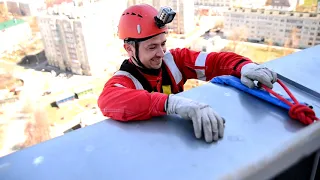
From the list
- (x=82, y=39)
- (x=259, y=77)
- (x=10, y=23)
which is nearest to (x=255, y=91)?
(x=259, y=77)

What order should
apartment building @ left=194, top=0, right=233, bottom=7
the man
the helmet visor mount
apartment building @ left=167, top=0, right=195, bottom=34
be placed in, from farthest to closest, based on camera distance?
apartment building @ left=194, top=0, right=233, bottom=7
apartment building @ left=167, top=0, right=195, bottom=34
the helmet visor mount
the man

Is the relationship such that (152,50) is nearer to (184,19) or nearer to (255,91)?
(255,91)

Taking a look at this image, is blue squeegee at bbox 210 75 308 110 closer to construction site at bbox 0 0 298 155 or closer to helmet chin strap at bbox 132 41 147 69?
helmet chin strap at bbox 132 41 147 69

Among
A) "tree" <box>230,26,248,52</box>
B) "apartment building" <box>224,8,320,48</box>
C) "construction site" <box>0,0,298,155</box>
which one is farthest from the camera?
"tree" <box>230,26,248,52</box>

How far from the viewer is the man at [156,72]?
0.54m

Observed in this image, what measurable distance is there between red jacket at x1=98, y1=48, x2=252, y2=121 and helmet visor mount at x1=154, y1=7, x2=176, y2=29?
0.15m

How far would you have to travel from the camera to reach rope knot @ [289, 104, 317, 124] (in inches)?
17.8

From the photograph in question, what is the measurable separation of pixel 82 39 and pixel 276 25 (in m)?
→ 4.30

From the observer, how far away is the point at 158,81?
947mm

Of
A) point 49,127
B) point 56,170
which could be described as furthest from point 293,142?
point 49,127

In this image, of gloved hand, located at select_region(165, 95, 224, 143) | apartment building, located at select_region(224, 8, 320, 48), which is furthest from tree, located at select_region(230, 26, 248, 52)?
gloved hand, located at select_region(165, 95, 224, 143)

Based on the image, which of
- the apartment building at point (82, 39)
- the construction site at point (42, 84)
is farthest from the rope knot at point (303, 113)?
the apartment building at point (82, 39)

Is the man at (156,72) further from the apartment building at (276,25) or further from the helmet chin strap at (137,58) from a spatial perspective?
the apartment building at (276,25)

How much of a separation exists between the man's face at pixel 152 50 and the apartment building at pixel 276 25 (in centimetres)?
470
